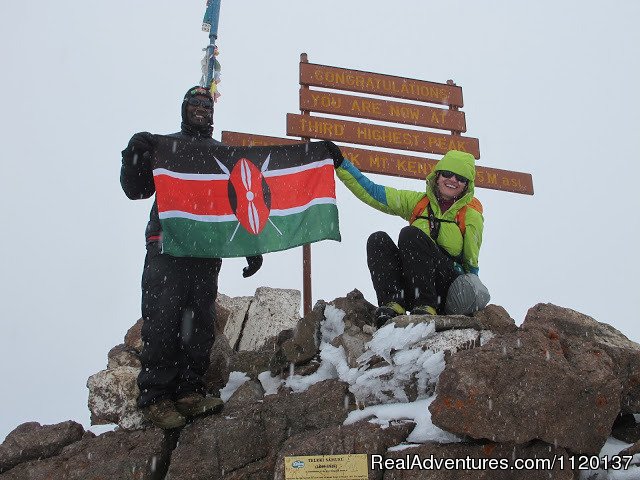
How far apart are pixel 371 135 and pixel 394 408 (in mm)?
4992

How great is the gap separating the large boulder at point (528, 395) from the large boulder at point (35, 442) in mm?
3262

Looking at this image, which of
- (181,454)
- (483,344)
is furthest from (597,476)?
(181,454)

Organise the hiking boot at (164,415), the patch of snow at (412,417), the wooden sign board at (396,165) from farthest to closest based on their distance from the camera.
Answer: the wooden sign board at (396,165), the hiking boot at (164,415), the patch of snow at (412,417)

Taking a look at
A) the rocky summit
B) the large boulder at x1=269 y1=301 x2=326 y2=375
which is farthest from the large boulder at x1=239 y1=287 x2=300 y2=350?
the large boulder at x1=269 y1=301 x2=326 y2=375

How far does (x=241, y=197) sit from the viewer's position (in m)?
5.21

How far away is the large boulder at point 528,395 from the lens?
3.49 m

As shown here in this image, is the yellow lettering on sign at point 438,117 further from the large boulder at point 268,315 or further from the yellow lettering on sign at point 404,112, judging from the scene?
the large boulder at point 268,315

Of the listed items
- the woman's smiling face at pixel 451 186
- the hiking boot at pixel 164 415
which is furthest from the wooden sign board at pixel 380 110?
the hiking boot at pixel 164 415

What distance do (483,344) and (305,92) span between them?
5197 millimetres

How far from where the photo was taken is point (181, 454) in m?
4.38

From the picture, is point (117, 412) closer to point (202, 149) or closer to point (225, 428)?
point (225, 428)

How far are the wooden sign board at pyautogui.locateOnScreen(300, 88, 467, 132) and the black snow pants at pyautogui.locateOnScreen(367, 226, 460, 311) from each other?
382 centimetres

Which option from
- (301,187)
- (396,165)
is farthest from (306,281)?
(301,187)

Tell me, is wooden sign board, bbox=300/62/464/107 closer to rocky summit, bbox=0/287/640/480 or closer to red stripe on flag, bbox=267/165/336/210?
red stripe on flag, bbox=267/165/336/210
